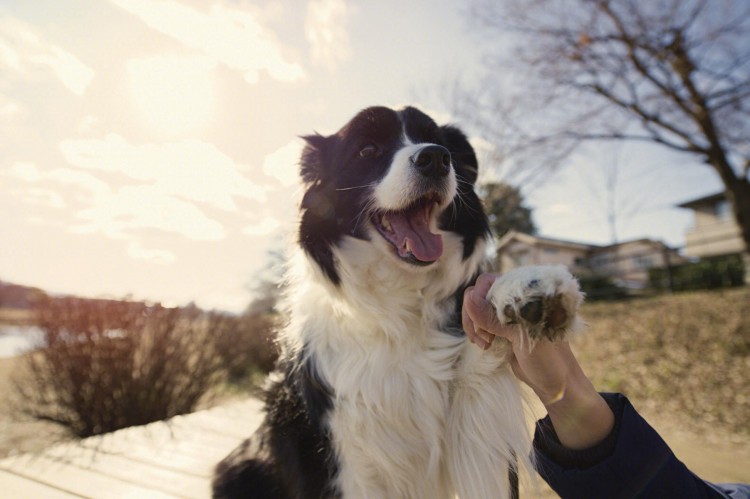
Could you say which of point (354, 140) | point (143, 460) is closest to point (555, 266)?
point (354, 140)

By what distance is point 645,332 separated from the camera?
8594 millimetres

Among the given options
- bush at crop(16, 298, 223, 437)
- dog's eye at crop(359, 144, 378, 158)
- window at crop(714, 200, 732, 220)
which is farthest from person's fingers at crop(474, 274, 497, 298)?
window at crop(714, 200, 732, 220)

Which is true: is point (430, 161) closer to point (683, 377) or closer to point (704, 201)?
point (683, 377)

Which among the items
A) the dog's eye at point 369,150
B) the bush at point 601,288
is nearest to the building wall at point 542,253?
the bush at point 601,288

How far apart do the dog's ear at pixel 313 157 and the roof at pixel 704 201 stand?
3670cm

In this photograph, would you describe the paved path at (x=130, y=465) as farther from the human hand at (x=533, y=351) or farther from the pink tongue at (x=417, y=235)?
the human hand at (x=533, y=351)

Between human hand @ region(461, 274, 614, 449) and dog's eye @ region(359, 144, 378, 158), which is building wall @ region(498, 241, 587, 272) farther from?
human hand @ region(461, 274, 614, 449)

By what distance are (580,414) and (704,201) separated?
38.2 m

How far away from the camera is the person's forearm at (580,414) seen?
1260mm

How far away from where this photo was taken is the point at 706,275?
15.6 meters

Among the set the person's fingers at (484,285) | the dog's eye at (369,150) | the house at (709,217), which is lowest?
the person's fingers at (484,285)

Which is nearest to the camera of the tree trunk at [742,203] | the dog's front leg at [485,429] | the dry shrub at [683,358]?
the dog's front leg at [485,429]

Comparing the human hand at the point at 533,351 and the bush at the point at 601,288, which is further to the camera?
the bush at the point at 601,288

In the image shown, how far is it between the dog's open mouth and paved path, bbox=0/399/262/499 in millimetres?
1633
